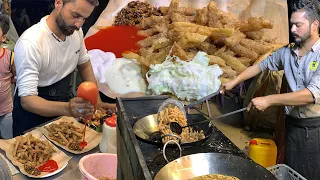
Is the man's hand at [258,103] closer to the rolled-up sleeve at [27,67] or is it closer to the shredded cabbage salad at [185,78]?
the shredded cabbage salad at [185,78]

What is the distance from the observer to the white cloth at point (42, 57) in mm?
2246

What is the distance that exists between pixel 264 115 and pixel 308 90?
2.03 meters

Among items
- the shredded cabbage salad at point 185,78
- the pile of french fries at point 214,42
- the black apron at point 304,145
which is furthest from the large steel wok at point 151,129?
the pile of french fries at point 214,42

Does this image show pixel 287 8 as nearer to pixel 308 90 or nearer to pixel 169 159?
pixel 308 90

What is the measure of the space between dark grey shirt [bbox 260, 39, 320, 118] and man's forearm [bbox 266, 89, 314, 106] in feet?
0.10

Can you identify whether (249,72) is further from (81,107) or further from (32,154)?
(32,154)

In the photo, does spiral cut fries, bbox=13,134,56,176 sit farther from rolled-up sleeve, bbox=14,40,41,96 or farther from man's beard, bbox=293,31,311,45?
man's beard, bbox=293,31,311,45

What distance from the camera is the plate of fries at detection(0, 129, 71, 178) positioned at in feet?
6.23

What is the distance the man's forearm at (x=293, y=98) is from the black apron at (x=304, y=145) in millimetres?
307

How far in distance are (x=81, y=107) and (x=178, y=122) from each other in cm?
57

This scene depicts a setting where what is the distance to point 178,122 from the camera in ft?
5.81

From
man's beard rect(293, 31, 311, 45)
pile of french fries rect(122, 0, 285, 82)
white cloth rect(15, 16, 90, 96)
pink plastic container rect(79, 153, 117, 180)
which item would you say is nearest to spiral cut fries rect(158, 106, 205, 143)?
pink plastic container rect(79, 153, 117, 180)

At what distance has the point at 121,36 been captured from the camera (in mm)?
4559

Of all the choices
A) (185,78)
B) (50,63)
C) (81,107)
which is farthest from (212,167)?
(185,78)
